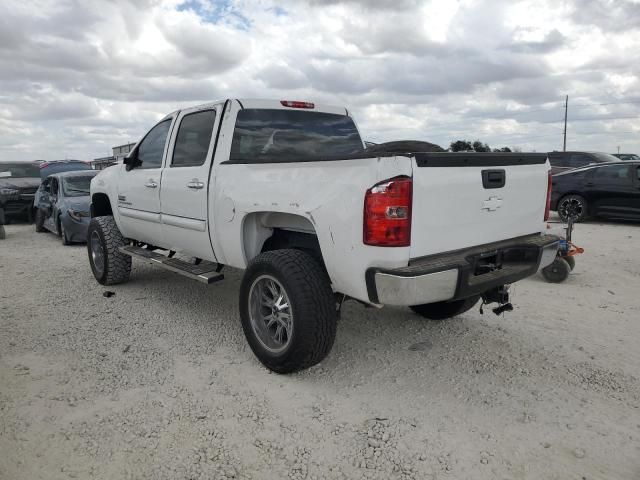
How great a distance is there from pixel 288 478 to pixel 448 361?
1.78m

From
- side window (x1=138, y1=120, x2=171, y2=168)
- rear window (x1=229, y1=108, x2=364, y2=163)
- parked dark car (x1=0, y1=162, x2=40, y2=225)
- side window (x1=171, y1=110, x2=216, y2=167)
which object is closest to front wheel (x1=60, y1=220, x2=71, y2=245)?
parked dark car (x1=0, y1=162, x2=40, y2=225)

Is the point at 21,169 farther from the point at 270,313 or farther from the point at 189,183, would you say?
the point at 270,313

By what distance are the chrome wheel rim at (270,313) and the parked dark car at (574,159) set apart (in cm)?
1336

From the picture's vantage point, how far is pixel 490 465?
254cm

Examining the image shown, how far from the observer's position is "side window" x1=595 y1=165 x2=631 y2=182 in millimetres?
10758

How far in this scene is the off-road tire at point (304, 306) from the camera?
10.5ft

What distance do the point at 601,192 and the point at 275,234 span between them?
31.8 ft

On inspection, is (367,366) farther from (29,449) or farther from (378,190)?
(29,449)

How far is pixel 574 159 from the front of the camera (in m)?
14.9

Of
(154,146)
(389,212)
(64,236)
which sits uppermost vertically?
(154,146)

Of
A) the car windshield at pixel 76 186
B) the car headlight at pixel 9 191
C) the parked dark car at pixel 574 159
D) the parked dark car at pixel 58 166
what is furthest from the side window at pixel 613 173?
the parked dark car at pixel 58 166

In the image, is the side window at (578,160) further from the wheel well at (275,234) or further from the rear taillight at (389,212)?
the rear taillight at (389,212)

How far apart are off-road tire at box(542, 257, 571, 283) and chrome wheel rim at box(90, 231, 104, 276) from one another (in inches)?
218

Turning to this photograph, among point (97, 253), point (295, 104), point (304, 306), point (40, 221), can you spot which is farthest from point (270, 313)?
point (40, 221)
